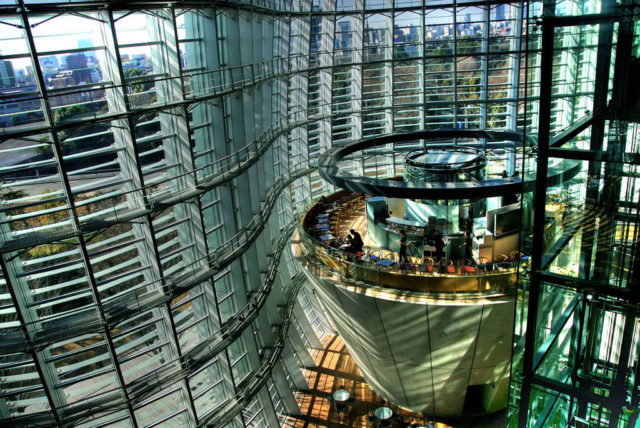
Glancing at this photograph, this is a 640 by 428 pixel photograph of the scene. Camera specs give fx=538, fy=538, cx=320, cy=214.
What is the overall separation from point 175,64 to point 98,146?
9.41 ft

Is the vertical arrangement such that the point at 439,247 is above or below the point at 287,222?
above

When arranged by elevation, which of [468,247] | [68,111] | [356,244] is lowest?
[468,247]

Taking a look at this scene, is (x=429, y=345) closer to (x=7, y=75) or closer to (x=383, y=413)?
(x=383, y=413)

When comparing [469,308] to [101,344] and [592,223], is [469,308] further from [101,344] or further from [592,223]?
[101,344]

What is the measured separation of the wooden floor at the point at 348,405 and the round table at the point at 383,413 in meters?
0.42

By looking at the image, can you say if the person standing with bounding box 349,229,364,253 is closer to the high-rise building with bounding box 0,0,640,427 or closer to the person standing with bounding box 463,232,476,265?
the high-rise building with bounding box 0,0,640,427

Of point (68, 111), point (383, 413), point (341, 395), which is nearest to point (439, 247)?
point (383, 413)

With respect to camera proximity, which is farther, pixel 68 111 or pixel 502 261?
pixel 502 261

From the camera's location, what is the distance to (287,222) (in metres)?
25.9

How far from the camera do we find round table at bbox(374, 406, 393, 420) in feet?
A: 63.9

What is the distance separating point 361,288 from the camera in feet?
55.3

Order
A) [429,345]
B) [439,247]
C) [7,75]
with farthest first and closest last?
[439,247] < [429,345] < [7,75]

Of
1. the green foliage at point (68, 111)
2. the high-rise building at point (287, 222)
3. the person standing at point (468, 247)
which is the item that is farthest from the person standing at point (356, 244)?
the green foliage at point (68, 111)

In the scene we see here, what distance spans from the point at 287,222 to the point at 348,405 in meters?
9.05
